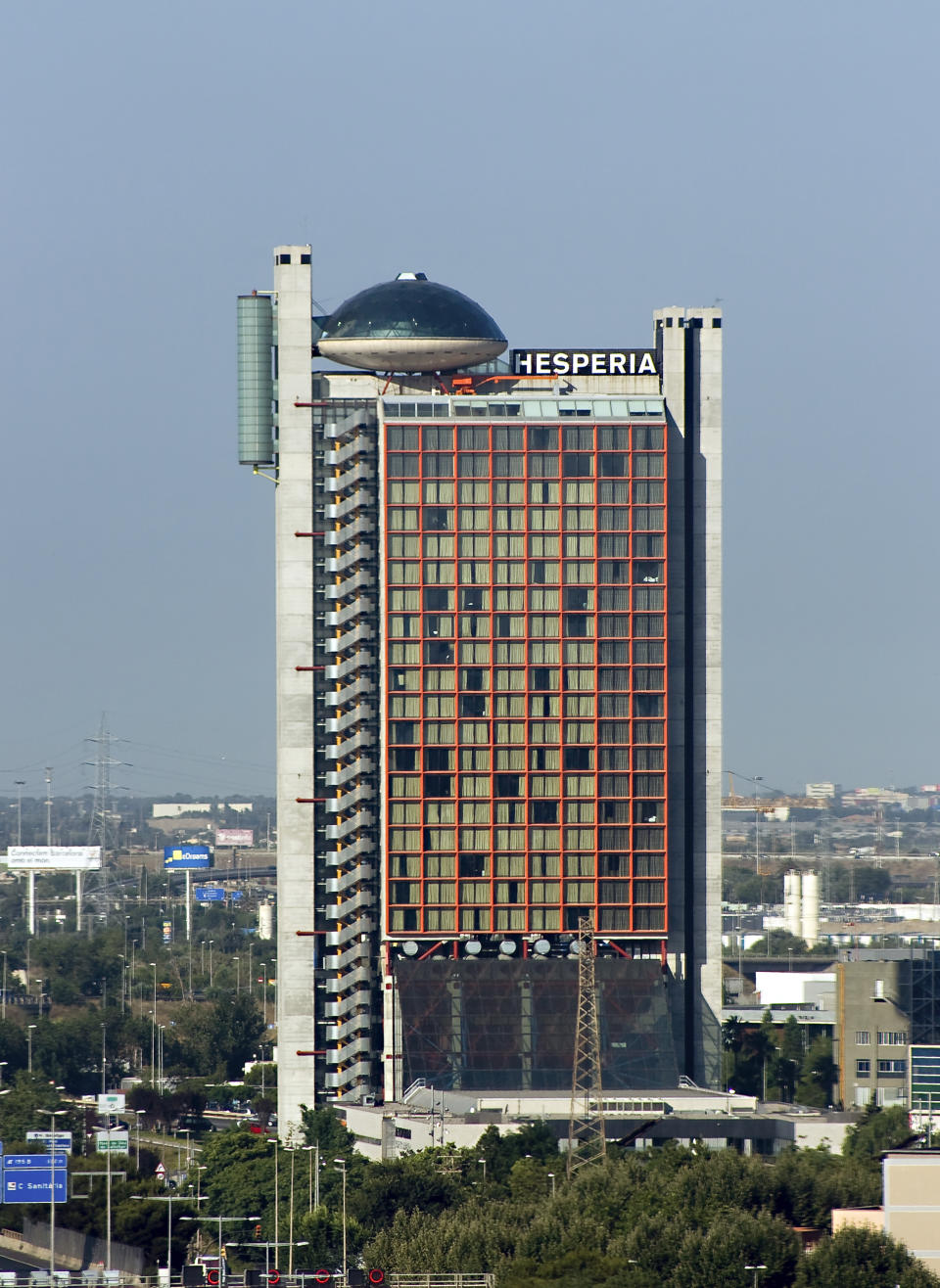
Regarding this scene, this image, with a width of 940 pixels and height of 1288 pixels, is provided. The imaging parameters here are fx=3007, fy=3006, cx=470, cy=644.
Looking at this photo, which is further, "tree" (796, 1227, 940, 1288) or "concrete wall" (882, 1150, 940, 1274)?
"concrete wall" (882, 1150, 940, 1274)

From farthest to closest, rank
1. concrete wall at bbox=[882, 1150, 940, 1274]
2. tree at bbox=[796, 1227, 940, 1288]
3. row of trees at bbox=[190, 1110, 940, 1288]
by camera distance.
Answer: concrete wall at bbox=[882, 1150, 940, 1274]
row of trees at bbox=[190, 1110, 940, 1288]
tree at bbox=[796, 1227, 940, 1288]

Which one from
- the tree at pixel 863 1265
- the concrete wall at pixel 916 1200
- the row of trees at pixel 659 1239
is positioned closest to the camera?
the tree at pixel 863 1265

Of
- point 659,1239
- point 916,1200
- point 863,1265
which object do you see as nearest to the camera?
point 863,1265

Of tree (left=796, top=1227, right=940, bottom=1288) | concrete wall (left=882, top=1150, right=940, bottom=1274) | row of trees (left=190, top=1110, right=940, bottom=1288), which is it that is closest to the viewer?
tree (left=796, top=1227, right=940, bottom=1288)

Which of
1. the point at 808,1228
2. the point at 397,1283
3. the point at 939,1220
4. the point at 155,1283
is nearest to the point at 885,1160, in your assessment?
the point at 939,1220

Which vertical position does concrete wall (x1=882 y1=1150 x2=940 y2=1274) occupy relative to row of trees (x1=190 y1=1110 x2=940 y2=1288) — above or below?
above

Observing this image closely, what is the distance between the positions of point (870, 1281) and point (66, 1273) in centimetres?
5408

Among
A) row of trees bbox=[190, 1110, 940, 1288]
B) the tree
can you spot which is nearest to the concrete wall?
the tree

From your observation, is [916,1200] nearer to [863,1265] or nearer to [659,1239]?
[863,1265]

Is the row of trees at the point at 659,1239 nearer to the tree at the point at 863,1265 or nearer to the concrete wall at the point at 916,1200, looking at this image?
the tree at the point at 863,1265

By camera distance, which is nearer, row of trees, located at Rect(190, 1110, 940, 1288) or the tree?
the tree

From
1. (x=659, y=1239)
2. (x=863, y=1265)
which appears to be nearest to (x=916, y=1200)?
(x=863, y=1265)

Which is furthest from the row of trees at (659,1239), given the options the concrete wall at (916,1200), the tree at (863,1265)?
the concrete wall at (916,1200)

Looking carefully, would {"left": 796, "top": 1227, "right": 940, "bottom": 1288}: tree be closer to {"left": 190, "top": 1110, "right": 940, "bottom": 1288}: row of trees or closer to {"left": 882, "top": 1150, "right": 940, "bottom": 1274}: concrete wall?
{"left": 190, "top": 1110, "right": 940, "bottom": 1288}: row of trees
